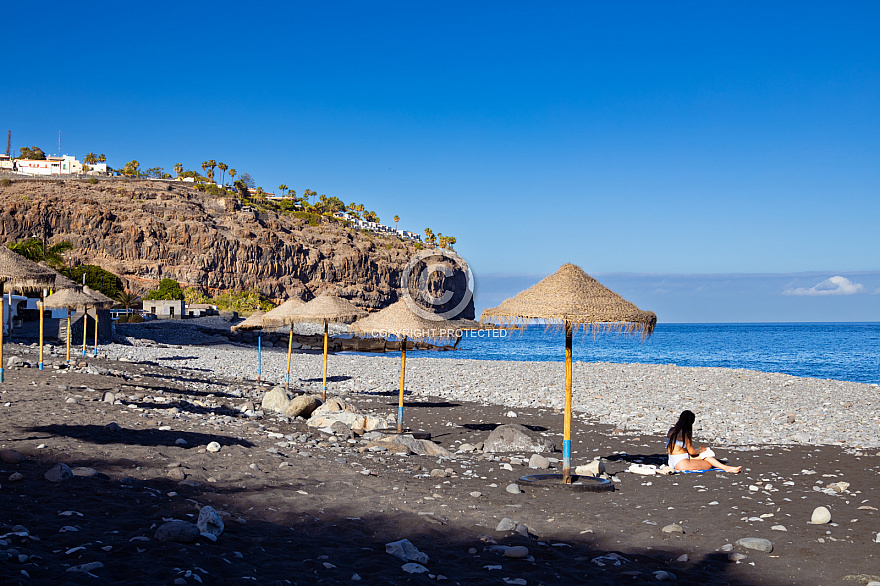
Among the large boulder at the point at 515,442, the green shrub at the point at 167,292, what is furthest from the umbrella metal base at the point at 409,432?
the green shrub at the point at 167,292

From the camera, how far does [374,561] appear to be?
4.88 meters

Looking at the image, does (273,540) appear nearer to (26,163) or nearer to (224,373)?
(224,373)

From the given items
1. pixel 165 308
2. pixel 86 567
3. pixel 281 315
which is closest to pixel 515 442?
pixel 86 567

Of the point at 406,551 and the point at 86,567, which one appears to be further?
the point at 406,551

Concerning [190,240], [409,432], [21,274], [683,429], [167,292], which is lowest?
[409,432]

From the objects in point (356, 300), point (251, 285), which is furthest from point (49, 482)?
point (356, 300)

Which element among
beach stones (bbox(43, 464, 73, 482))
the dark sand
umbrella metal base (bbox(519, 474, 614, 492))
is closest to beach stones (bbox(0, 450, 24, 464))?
the dark sand

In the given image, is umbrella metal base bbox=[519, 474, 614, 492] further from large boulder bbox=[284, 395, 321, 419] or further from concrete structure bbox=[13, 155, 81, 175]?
concrete structure bbox=[13, 155, 81, 175]

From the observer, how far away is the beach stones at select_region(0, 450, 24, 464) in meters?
6.36

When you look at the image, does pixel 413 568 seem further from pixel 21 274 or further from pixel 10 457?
pixel 21 274

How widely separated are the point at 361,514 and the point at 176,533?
6.35 feet

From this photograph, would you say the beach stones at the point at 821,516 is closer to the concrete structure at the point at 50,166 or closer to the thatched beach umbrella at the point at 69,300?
the thatched beach umbrella at the point at 69,300

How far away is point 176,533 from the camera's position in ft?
15.5

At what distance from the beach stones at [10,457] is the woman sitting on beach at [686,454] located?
781cm
